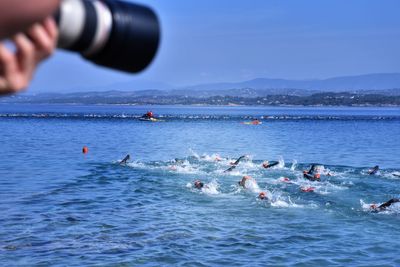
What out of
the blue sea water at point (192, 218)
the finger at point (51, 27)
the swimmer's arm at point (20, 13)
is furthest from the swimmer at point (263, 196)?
the swimmer's arm at point (20, 13)

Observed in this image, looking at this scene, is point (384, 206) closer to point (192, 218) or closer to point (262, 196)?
point (262, 196)

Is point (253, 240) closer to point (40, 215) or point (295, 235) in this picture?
point (295, 235)

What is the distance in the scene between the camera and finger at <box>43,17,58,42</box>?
1.60 meters

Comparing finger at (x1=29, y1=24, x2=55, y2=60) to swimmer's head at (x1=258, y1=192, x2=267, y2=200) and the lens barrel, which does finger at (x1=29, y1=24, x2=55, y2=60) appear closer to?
the lens barrel

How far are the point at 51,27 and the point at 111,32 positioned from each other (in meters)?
0.24

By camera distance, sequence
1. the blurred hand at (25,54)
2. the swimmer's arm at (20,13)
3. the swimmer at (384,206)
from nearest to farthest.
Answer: the swimmer's arm at (20,13), the blurred hand at (25,54), the swimmer at (384,206)

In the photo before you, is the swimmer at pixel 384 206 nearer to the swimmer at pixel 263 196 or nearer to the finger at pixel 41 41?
the swimmer at pixel 263 196

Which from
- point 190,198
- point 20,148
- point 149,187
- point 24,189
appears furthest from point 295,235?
point 20,148

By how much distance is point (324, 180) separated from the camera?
2986 centimetres

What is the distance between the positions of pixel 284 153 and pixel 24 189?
3056cm

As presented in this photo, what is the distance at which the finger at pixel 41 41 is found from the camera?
1.57 meters

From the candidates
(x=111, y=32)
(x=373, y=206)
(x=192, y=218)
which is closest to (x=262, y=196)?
(x=373, y=206)

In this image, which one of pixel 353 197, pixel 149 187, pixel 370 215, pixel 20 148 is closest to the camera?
pixel 370 215

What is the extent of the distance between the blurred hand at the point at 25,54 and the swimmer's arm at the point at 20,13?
0.03 m
